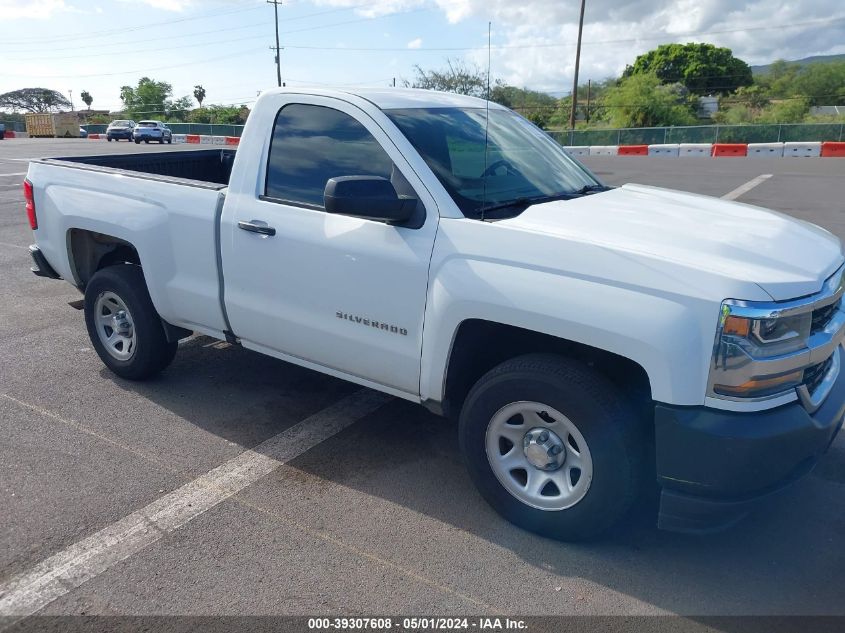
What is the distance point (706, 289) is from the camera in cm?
268

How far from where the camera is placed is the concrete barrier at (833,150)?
26.3m

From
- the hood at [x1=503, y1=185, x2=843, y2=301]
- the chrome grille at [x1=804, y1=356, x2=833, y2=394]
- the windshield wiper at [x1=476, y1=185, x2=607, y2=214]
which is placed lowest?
the chrome grille at [x1=804, y1=356, x2=833, y2=394]

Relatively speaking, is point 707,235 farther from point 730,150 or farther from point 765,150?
point 765,150

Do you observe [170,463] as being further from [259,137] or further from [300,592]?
[259,137]

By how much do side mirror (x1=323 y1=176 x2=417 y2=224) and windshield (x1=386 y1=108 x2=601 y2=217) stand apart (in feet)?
0.99

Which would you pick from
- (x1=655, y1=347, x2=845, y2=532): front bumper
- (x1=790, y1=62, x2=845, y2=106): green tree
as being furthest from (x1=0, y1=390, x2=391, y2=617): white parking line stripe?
(x1=790, y1=62, x2=845, y2=106): green tree

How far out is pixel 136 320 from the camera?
4742mm

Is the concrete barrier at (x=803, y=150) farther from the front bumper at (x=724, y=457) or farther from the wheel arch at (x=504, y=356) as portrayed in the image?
the front bumper at (x=724, y=457)

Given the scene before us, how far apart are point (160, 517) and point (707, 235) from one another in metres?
2.84

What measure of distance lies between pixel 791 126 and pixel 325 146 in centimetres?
3226

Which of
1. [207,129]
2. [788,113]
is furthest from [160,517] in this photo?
[788,113]

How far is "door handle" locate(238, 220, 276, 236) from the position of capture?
12.7ft

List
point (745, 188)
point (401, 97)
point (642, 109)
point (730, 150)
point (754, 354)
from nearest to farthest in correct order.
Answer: point (754, 354), point (401, 97), point (745, 188), point (730, 150), point (642, 109)

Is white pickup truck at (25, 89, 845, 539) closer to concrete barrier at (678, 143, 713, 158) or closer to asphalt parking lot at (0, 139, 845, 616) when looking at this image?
asphalt parking lot at (0, 139, 845, 616)
